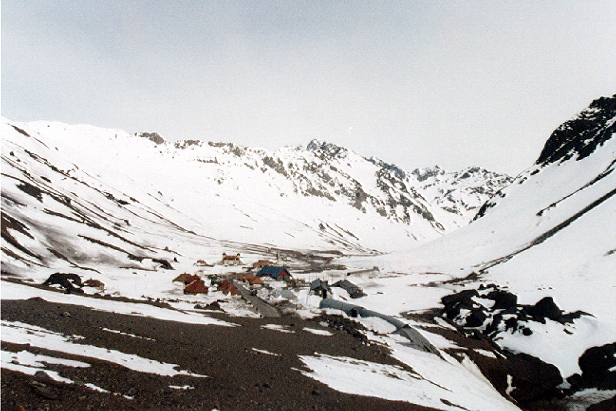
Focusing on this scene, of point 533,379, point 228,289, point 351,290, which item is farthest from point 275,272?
point 533,379

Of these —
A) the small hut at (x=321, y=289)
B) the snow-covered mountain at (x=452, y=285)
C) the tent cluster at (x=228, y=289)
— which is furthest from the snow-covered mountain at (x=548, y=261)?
the tent cluster at (x=228, y=289)

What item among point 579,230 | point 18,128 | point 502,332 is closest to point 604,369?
point 502,332

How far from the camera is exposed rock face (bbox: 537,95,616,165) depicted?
106 m

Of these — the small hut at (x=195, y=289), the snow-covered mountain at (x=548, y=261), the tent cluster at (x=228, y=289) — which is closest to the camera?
the snow-covered mountain at (x=548, y=261)

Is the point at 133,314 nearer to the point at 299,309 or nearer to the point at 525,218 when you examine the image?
the point at 299,309

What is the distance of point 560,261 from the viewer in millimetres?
58500

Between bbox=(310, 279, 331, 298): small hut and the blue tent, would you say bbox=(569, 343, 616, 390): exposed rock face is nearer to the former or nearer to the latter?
bbox=(310, 279, 331, 298): small hut

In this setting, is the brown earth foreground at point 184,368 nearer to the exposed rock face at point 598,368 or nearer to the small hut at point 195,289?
the exposed rock face at point 598,368

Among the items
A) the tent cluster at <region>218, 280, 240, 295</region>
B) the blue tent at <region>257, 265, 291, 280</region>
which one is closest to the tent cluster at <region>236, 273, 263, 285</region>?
the blue tent at <region>257, 265, 291, 280</region>

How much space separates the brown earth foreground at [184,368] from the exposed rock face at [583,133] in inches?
4426

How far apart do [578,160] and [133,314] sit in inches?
4720

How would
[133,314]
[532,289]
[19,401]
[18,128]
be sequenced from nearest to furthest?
[19,401] < [133,314] < [532,289] < [18,128]

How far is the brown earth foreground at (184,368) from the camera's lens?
36.9ft

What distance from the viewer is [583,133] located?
121 m
